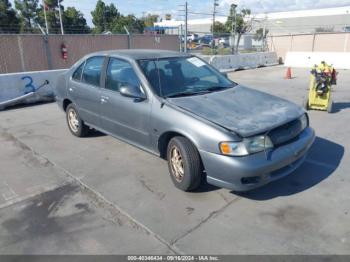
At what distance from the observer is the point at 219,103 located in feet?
12.3

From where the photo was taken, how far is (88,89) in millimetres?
4934

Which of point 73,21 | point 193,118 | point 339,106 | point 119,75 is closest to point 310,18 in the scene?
point 73,21

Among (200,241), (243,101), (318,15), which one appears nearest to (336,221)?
(200,241)

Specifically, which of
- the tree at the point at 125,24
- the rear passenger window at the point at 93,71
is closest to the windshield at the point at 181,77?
the rear passenger window at the point at 93,71

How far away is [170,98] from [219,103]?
23.7 inches

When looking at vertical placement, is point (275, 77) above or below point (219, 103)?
below

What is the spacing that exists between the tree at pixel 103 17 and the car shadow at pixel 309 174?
4580 cm

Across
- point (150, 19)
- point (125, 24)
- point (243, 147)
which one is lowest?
point (243, 147)

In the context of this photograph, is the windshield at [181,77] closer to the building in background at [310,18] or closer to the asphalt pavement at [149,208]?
the asphalt pavement at [149,208]

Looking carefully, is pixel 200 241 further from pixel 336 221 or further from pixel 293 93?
pixel 293 93

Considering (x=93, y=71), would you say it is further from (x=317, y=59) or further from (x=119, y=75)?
(x=317, y=59)

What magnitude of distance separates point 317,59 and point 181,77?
627 inches

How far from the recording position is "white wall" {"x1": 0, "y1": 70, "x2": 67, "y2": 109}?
8125 mm

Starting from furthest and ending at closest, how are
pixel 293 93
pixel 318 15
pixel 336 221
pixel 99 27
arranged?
pixel 318 15 → pixel 99 27 → pixel 293 93 → pixel 336 221
